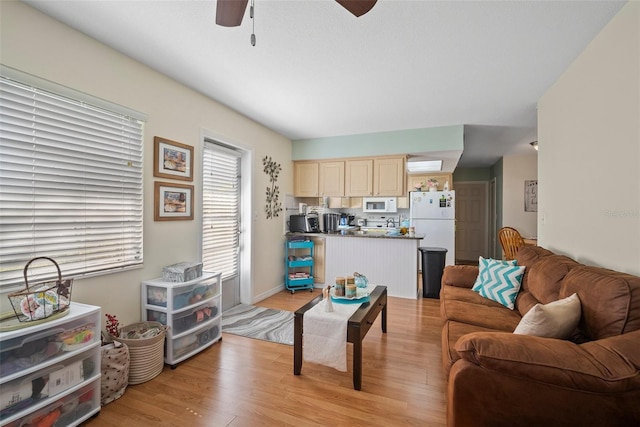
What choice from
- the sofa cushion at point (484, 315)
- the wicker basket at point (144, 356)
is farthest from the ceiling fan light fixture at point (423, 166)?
the wicker basket at point (144, 356)

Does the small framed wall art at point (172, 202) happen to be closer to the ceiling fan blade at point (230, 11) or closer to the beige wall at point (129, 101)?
the beige wall at point (129, 101)

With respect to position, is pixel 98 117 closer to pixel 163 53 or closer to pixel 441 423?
pixel 163 53

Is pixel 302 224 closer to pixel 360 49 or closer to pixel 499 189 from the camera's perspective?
pixel 360 49

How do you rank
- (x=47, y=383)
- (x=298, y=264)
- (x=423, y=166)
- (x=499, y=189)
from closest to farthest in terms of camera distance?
(x=47, y=383) < (x=298, y=264) < (x=423, y=166) < (x=499, y=189)

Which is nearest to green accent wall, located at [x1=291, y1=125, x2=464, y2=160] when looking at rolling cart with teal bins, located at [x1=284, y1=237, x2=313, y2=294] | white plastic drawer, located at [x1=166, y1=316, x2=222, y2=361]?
rolling cart with teal bins, located at [x1=284, y1=237, x2=313, y2=294]

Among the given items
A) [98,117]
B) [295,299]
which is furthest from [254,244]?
[98,117]

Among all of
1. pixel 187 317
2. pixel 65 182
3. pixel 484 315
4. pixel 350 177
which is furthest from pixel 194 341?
pixel 350 177

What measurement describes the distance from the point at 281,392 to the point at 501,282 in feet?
6.69

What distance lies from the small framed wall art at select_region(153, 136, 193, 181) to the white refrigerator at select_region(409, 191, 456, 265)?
4.26m

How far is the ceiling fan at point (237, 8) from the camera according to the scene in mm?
1310

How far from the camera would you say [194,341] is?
248 cm

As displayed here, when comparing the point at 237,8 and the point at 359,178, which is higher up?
the point at 237,8

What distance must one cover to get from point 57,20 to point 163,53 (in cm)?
62

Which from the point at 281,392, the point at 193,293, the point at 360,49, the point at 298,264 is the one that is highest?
the point at 360,49
